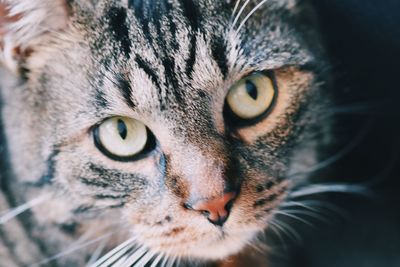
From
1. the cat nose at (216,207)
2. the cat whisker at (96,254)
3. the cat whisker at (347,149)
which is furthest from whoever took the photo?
the cat whisker at (347,149)

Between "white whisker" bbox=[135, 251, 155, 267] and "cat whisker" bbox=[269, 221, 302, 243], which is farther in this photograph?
"cat whisker" bbox=[269, 221, 302, 243]

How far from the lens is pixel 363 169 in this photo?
1371 millimetres

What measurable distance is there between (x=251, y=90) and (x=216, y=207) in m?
0.21

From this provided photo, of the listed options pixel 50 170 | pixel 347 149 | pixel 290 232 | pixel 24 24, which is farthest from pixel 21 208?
pixel 347 149

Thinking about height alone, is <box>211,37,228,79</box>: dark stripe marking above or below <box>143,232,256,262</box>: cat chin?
above

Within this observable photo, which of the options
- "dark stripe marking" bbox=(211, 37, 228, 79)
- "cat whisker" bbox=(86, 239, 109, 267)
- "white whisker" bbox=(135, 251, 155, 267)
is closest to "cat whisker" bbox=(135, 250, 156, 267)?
"white whisker" bbox=(135, 251, 155, 267)

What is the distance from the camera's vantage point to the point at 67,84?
1.00 meters

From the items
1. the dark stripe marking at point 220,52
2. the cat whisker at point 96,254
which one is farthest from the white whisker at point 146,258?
the dark stripe marking at point 220,52

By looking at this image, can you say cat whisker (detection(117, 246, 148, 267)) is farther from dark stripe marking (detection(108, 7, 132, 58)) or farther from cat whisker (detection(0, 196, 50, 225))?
dark stripe marking (detection(108, 7, 132, 58))

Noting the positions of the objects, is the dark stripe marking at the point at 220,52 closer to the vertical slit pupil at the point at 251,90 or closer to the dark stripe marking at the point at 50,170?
the vertical slit pupil at the point at 251,90

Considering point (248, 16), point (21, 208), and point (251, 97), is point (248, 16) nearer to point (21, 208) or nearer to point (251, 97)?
point (251, 97)

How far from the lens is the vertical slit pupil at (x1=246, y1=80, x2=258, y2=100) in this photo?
998mm

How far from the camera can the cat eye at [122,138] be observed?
972mm

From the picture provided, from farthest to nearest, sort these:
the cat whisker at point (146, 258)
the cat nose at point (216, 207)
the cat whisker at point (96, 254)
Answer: the cat whisker at point (96, 254) < the cat whisker at point (146, 258) < the cat nose at point (216, 207)
